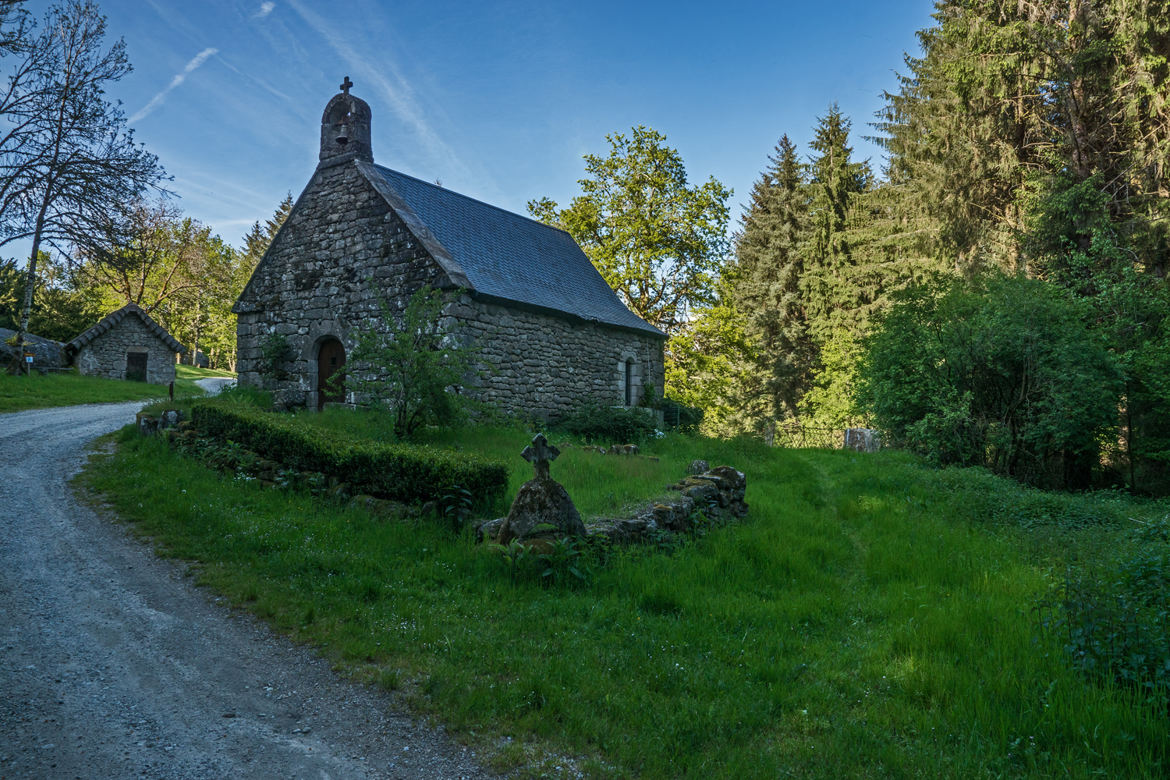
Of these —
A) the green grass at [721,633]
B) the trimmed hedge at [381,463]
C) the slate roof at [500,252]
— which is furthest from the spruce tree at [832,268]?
the trimmed hedge at [381,463]

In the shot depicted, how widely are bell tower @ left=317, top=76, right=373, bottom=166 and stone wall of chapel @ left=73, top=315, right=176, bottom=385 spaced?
17.7 meters

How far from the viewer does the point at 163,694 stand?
3.67 meters

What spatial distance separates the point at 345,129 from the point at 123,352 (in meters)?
18.9

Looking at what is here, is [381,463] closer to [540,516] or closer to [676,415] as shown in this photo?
[540,516]

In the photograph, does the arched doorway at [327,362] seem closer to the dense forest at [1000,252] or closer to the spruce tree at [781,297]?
the dense forest at [1000,252]

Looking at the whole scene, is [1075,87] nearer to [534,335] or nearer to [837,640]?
[534,335]

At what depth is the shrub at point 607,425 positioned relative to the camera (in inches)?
633

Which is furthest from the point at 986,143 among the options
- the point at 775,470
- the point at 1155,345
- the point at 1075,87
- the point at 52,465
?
the point at 52,465

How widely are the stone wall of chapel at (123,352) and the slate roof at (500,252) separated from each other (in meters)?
19.1

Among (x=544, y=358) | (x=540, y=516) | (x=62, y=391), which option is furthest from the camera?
(x=62, y=391)

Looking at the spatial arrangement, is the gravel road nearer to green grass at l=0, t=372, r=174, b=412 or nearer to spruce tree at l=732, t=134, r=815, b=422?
green grass at l=0, t=372, r=174, b=412

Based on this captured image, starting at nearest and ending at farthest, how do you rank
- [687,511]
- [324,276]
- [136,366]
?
[687,511] < [324,276] < [136,366]

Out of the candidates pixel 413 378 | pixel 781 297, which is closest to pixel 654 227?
pixel 781 297

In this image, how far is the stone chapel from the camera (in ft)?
45.5
